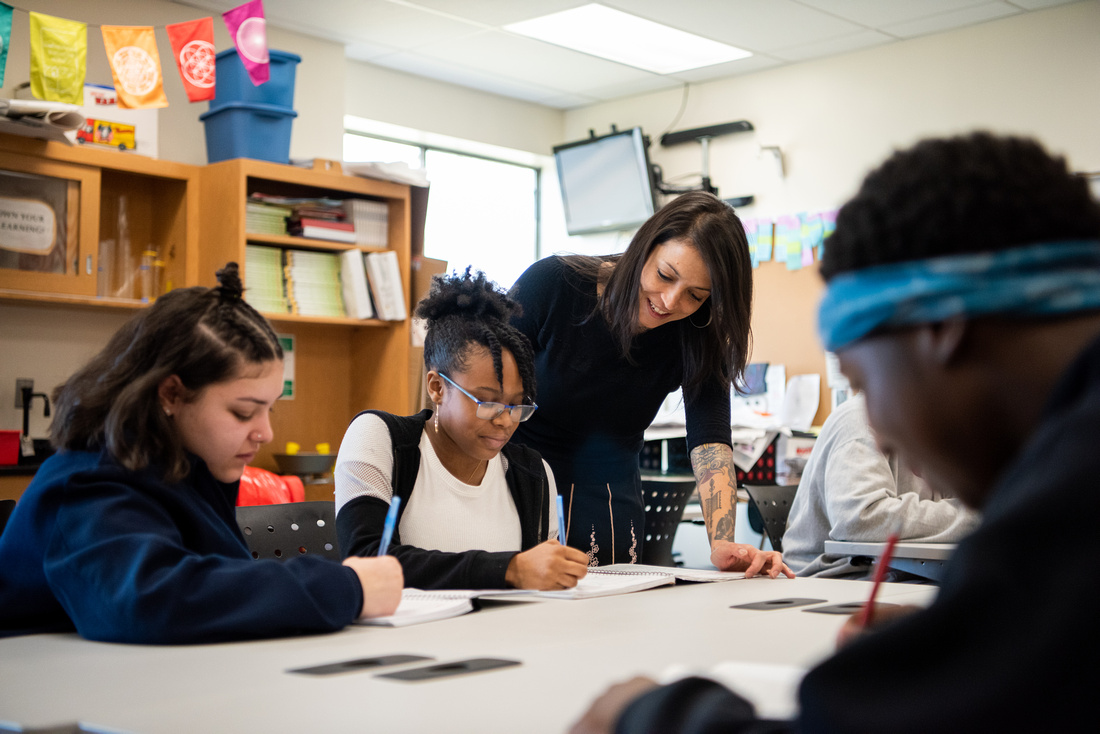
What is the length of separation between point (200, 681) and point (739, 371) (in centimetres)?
141

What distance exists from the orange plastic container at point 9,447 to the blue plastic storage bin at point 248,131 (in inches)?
52.5

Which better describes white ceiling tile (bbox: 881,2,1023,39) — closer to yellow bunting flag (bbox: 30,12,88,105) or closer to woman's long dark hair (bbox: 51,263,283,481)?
yellow bunting flag (bbox: 30,12,88,105)

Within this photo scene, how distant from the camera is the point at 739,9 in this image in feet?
15.1

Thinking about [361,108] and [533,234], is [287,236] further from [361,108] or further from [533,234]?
[533,234]

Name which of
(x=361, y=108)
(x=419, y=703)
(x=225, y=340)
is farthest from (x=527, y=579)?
(x=361, y=108)

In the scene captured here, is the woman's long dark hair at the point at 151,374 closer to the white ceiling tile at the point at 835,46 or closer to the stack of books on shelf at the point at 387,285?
the stack of books on shelf at the point at 387,285

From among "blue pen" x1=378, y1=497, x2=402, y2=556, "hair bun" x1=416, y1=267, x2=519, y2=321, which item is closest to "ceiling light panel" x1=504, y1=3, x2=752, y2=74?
"hair bun" x1=416, y1=267, x2=519, y2=321

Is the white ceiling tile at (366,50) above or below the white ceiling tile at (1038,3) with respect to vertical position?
below

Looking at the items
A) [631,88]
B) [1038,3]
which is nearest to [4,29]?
[631,88]

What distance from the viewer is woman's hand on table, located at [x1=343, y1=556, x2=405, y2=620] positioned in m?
1.26

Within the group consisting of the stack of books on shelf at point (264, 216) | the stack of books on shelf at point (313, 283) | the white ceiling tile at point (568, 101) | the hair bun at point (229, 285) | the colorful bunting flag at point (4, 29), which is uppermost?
the white ceiling tile at point (568, 101)

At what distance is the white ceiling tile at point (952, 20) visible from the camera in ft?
15.2

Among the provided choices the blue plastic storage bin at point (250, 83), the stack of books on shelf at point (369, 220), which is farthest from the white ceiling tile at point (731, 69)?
the blue plastic storage bin at point (250, 83)

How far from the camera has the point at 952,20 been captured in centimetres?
479
